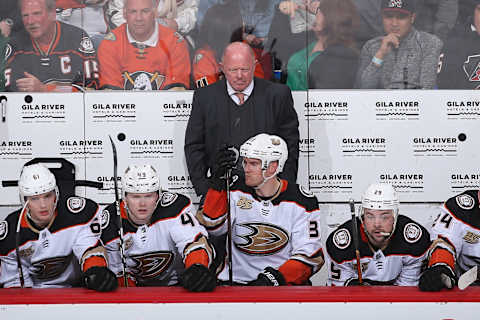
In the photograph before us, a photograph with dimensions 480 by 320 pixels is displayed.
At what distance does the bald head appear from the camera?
18.8ft

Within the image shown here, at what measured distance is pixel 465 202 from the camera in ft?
15.3

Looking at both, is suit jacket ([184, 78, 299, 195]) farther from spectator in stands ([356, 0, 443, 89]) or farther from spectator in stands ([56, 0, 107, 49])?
spectator in stands ([56, 0, 107, 49])

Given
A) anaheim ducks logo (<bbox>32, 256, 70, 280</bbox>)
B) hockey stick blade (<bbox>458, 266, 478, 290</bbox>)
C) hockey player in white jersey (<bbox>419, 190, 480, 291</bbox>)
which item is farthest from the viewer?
anaheim ducks logo (<bbox>32, 256, 70, 280</bbox>)

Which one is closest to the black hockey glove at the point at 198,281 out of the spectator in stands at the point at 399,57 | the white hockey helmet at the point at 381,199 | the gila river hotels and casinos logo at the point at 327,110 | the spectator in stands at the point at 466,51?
the white hockey helmet at the point at 381,199

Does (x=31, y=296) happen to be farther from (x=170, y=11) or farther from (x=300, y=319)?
(x=170, y=11)

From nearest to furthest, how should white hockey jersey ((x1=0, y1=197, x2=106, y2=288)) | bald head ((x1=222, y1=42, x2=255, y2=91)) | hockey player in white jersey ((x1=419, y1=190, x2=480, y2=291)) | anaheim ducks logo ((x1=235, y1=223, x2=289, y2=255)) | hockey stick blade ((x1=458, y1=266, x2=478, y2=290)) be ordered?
1. hockey stick blade ((x1=458, y1=266, x2=478, y2=290))
2. hockey player in white jersey ((x1=419, y1=190, x2=480, y2=291))
3. white hockey jersey ((x1=0, y1=197, x2=106, y2=288))
4. anaheim ducks logo ((x1=235, y1=223, x2=289, y2=255))
5. bald head ((x1=222, y1=42, x2=255, y2=91))

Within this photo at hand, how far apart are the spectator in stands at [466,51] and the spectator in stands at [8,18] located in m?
3.67

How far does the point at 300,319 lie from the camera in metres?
3.31

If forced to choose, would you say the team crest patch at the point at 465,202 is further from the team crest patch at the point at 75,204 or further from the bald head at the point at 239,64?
the team crest patch at the point at 75,204

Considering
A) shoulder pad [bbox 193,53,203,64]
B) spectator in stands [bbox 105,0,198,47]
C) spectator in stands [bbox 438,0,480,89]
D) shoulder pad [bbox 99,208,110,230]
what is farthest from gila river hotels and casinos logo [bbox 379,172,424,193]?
shoulder pad [bbox 99,208,110,230]

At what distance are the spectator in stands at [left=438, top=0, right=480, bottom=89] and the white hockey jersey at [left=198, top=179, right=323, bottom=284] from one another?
2.19 metres

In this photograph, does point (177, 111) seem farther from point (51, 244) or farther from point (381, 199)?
point (381, 199)

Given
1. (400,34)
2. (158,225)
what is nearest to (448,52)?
(400,34)

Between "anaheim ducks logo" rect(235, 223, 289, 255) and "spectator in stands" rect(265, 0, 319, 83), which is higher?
"spectator in stands" rect(265, 0, 319, 83)
